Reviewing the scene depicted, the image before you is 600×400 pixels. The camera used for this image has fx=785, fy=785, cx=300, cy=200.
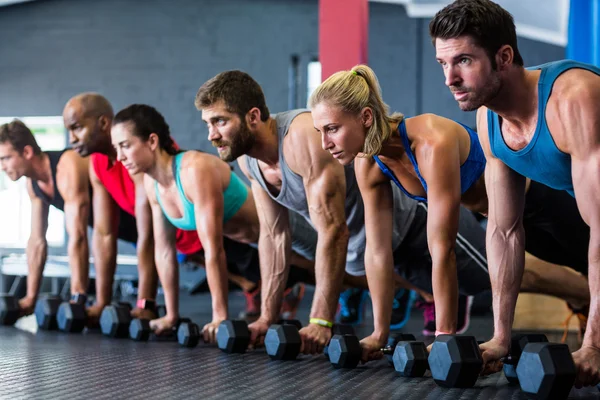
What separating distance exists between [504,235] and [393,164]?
0.43m

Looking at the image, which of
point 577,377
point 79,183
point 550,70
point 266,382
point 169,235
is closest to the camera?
point 577,377

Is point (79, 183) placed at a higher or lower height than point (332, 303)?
higher

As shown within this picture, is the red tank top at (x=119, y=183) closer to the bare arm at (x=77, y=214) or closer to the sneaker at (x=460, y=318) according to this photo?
the bare arm at (x=77, y=214)

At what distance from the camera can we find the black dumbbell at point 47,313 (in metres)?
3.48

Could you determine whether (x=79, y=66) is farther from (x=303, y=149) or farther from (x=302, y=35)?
(x=303, y=149)

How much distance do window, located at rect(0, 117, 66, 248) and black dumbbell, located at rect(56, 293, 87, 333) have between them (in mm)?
5533

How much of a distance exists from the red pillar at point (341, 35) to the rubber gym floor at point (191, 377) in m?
2.13

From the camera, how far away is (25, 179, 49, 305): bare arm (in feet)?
13.2

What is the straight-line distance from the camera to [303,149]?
254cm

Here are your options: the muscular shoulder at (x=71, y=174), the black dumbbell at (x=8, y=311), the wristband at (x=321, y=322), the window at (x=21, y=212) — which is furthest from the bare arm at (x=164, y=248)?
the window at (x=21, y=212)

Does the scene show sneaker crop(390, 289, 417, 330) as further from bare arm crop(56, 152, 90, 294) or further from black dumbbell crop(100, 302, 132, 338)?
bare arm crop(56, 152, 90, 294)

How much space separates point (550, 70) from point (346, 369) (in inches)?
37.3

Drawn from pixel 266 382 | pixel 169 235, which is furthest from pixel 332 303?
pixel 169 235

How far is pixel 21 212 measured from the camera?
8703 millimetres
